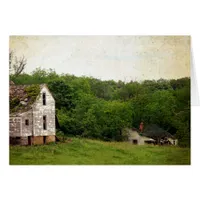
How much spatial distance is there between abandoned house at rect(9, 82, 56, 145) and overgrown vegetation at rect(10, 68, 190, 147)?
0.40ft

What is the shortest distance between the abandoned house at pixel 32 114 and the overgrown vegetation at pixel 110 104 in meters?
0.12

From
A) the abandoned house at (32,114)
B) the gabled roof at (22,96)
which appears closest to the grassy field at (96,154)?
the abandoned house at (32,114)

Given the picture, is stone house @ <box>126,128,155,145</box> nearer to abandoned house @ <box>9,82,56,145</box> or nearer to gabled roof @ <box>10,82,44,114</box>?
abandoned house @ <box>9,82,56,145</box>

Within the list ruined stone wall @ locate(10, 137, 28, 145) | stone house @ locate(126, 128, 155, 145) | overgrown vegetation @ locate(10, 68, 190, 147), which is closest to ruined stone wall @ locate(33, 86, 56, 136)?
overgrown vegetation @ locate(10, 68, 190, 147)

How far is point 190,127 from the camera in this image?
10.3m

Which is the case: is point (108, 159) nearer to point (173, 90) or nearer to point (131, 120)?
point (131, 120)

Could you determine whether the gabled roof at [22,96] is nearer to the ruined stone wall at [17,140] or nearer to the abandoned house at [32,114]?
the abandoned house at [32,114]

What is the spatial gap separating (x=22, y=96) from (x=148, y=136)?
2.27 meters

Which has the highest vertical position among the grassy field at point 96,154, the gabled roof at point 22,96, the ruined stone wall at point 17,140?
the gabled roof at point 22,96

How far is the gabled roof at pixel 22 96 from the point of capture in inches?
412

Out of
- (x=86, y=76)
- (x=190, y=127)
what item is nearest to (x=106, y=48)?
(x=86, y=76)

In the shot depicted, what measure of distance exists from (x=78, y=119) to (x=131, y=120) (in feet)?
2.97

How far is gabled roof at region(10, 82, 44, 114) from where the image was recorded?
1048 cm

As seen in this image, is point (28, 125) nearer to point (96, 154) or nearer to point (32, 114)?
point (32, 114)
